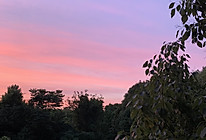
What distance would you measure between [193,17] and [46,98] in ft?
78.6

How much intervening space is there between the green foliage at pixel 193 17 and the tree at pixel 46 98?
22.3 m

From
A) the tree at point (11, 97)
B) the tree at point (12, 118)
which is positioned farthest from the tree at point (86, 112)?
the tree at point (11, 97)

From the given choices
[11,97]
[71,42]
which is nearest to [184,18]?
[71,42]

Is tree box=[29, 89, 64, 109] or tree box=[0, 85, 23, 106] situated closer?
tree box=[0, 85, 23, 106]

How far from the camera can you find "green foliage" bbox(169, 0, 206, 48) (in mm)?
1273

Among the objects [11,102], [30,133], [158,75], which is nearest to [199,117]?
[158,75]

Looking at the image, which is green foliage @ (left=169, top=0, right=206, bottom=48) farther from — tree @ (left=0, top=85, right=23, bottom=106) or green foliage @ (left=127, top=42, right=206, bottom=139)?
tree @ (left=0, top=85, right=23, bottom=106)

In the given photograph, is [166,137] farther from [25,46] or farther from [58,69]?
[58,69]

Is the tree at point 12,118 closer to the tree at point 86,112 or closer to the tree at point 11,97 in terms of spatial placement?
the tree at point 11,97

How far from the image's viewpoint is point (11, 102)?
18.2 m

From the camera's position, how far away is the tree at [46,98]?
23719 mm

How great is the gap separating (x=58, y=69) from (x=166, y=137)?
12.7 meters

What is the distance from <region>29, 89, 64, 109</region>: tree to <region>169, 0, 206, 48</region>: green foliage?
73.3ft

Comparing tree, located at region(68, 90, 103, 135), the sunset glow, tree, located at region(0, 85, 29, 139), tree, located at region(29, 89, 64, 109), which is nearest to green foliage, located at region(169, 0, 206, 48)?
the sunset glow
